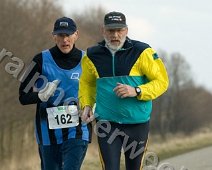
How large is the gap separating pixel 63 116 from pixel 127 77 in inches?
49.7

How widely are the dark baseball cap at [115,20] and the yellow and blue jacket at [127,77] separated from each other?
0.20 metres

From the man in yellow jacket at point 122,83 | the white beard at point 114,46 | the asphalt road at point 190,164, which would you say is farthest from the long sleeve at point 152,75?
the asphalt road at point 190,164

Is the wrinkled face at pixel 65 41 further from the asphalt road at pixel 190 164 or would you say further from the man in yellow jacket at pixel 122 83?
the asphalt road at pixel 190 164

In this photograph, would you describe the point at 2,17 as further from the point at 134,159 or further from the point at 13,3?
the point at 134,159

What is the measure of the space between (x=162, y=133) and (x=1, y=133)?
43.7 meters

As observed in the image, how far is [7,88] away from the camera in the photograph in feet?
69.8

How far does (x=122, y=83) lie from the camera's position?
5559 millimetres

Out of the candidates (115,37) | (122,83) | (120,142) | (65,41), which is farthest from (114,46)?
(65,41)

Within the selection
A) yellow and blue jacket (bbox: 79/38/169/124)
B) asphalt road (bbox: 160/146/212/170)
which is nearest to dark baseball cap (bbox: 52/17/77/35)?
yellow and blue jacket (bbox: 79/38/169/124)

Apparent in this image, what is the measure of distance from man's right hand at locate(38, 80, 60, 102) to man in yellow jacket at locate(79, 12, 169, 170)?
0.74 metres

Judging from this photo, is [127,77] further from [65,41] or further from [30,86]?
[30,86]

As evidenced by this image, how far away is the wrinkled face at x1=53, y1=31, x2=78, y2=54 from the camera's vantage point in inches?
256

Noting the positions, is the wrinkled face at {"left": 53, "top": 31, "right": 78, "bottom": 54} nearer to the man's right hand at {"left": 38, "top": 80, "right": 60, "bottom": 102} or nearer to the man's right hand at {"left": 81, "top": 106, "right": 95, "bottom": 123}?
the man's right hand at {"left": 38, "top": 80, "right": 60, "bottom": 102}

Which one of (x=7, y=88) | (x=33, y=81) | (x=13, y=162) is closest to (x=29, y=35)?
(x=7, y=88)
